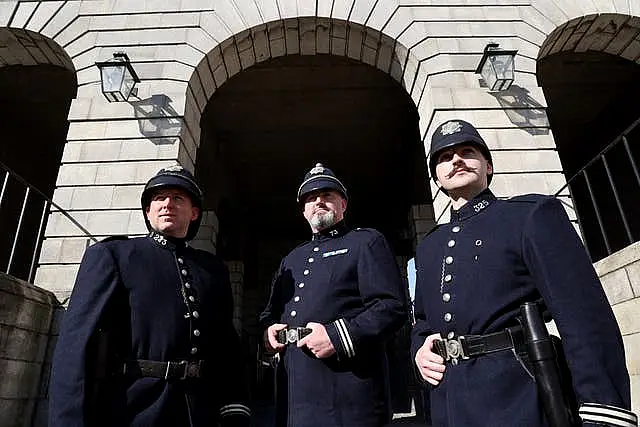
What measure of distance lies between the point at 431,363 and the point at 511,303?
0.48 meters

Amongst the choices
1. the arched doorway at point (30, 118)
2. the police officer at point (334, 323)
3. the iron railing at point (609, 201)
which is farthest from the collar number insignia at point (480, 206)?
the iron railing at point (609, 201)

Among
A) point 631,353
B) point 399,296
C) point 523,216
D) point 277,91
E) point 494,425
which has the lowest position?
point 494,425

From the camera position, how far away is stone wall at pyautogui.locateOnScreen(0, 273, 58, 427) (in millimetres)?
3680

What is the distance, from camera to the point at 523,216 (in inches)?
73.2

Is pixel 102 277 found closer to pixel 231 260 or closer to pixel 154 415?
pixel 154 415

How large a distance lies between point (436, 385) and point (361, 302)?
29.5 inches

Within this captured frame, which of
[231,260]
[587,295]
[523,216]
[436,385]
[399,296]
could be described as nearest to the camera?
[587,295]

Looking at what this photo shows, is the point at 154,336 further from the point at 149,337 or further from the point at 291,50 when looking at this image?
the point at 291,50

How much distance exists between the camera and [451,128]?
2.28m

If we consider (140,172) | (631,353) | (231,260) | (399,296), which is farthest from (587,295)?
(231,260)

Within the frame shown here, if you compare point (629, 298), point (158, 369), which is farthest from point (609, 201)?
point (158, 369)

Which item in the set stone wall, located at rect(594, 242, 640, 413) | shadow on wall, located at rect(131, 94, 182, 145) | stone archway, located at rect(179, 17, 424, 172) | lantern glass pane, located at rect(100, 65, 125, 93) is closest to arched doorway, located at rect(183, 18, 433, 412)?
stone archway, located at rect(179, 17, 424, 172)

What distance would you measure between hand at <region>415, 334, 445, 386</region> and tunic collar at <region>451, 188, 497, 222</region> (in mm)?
592

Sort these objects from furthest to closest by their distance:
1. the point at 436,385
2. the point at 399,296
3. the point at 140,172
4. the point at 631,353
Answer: the point at 140,172, the point at 631,353, the point at 399,296, the point at 436,385
